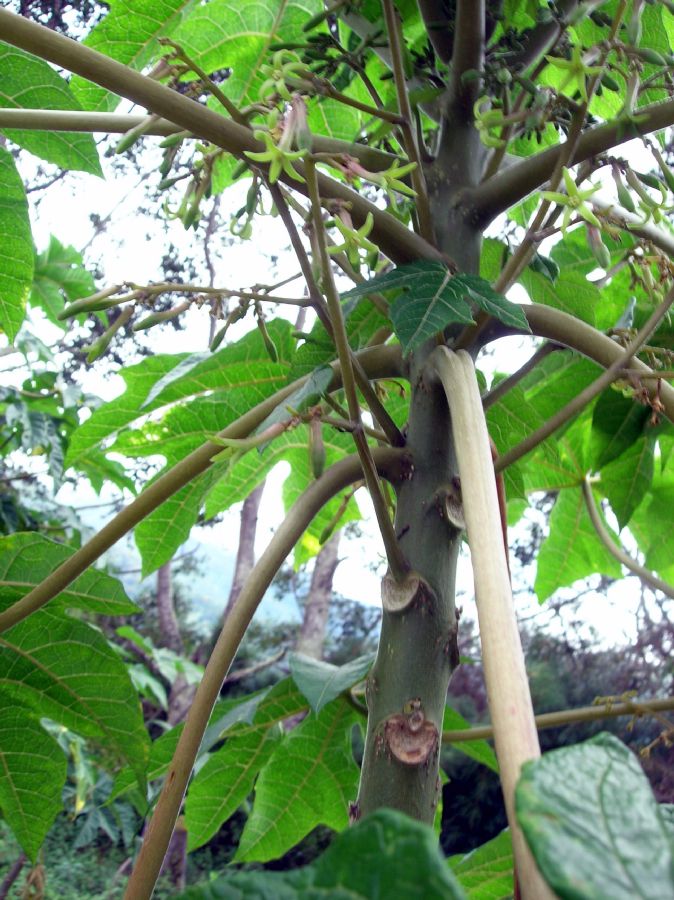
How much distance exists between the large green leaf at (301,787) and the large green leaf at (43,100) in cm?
57

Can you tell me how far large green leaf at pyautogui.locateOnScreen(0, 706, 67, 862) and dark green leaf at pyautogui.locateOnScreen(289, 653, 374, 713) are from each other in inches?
10.1

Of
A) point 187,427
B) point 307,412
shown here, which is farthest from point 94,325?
point 307,412

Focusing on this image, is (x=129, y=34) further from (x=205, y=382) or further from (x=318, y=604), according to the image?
(x=318, y=604)

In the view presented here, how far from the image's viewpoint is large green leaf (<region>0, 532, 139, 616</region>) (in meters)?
0.77

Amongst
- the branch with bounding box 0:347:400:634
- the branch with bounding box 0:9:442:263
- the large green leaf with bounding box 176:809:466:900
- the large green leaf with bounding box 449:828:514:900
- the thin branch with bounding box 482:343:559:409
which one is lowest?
the large green leaf with bounding box 449:828:514:900

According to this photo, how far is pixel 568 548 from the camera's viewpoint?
46.2 inches

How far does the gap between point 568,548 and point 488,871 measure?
517mm

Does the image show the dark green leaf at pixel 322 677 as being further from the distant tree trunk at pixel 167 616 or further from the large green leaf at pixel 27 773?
the distant tree trunk at pixel 167 616

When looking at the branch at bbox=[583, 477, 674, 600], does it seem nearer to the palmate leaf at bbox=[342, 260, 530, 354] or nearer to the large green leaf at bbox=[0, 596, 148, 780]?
the palmate leaf at bbox=[342, 260, 530, 354]

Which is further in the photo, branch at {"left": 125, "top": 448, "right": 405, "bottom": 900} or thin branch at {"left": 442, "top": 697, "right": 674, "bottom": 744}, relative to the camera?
thin branch at {"left": 442, "top": 697, "right": 674, "bottom": 744}

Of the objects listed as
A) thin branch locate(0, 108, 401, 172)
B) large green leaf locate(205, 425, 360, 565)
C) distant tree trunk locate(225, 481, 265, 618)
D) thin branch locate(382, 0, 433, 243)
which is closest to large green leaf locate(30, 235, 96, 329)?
large green leaf locate(205, 425, 360, 565)

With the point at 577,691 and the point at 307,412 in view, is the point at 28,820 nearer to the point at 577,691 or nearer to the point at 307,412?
the point at 307,412

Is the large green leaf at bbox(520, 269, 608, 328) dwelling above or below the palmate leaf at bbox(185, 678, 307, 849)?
above

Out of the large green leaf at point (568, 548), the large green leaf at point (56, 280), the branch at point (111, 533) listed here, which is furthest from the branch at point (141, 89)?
the large green leaf at point (56, 280)
